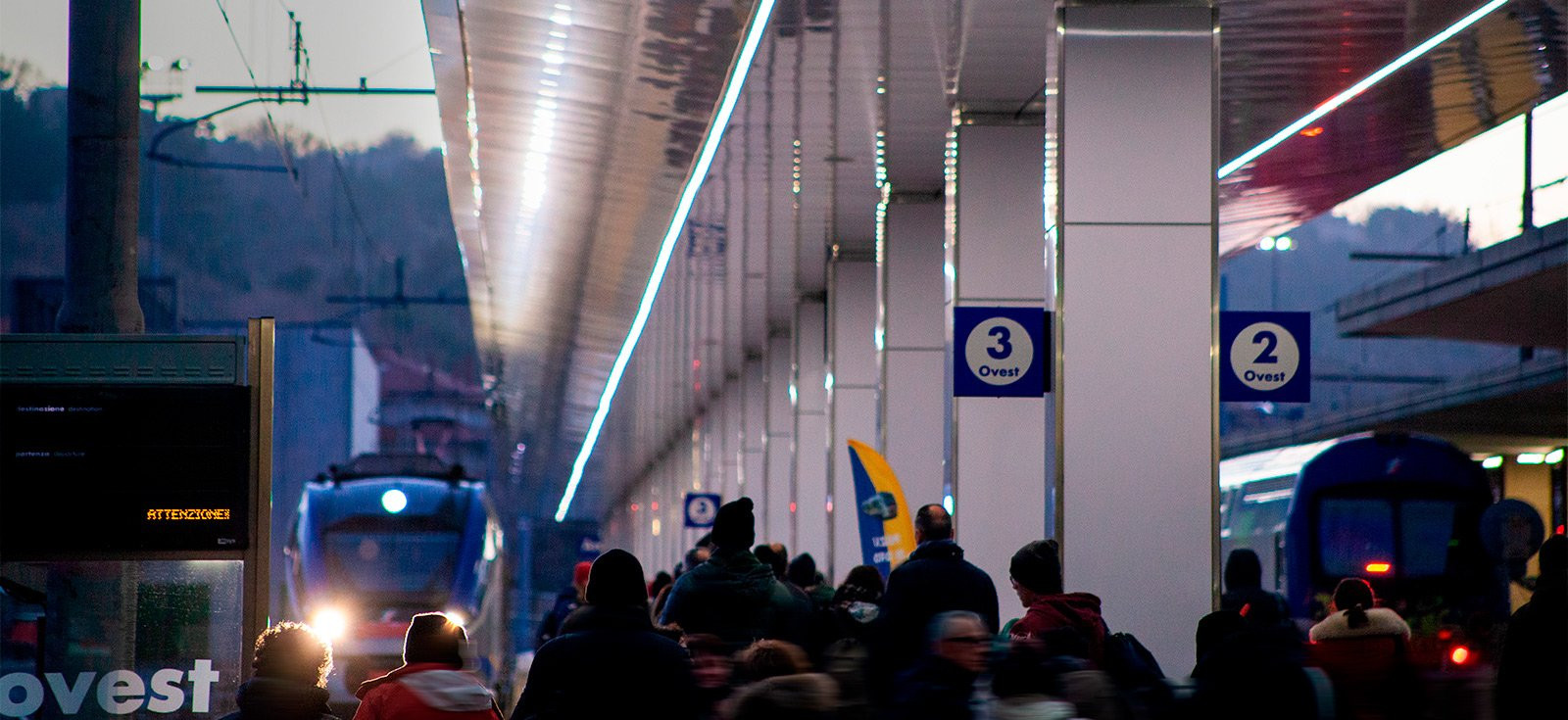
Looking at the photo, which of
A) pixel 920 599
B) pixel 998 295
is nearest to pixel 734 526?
pixel 920 599

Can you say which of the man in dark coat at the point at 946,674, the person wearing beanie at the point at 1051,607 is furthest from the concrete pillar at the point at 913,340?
the man in dark coat at the point at 946,674

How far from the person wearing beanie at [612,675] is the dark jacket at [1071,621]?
2042 millimetres

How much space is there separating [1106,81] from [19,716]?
6610 mm

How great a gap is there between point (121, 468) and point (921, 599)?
3.48m

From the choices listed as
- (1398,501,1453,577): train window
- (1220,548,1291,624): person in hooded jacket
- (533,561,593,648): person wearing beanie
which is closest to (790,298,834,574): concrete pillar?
(533,561,593,648): person wearing beanie

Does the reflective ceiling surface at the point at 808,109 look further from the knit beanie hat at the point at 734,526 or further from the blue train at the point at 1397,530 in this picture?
the knit beanie hat at the point at 734,526

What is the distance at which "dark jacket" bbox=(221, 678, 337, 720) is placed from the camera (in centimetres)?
573

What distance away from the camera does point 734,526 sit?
859 cm

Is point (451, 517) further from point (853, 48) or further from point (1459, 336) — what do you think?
point (1459, 336)

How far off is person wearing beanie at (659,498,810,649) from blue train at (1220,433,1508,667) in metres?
14.7

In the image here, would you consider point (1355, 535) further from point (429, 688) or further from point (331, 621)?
point (429, 688)

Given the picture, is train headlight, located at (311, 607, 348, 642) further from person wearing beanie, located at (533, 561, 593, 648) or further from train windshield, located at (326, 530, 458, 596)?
person wearing beanie, located at (533, 561, 593, 648)

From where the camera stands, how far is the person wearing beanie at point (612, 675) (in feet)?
19.7

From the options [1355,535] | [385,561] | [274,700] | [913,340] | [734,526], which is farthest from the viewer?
[1355,535]
